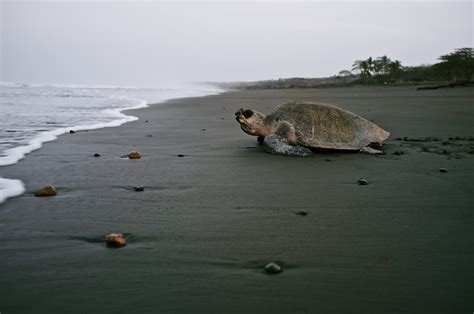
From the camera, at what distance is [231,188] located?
3.99 meters

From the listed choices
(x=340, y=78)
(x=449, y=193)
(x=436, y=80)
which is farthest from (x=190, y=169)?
(x=340, y=78)

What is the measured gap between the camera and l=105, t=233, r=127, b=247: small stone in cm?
250

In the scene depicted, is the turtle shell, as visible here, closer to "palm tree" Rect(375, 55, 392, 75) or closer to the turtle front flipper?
→ the turtle front flipper

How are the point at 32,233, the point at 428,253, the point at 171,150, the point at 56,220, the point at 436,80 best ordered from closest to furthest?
1. the point at 428,253
2. the point at 32,233
3. the point at 56,220
4. the point at 171,150
5. the point at 436,80

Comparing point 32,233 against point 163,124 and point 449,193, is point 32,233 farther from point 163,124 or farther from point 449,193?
point 163,124

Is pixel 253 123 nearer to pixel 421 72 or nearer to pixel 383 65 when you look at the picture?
pixel 421 72

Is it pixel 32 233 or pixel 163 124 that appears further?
pixel 163 124

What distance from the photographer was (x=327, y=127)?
617cm

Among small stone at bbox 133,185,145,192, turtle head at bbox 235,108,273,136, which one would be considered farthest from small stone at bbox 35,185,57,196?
turtle head at bbox 235,108,273,136

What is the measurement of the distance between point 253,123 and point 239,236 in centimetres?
411

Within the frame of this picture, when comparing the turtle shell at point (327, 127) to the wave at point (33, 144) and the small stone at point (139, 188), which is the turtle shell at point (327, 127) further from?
the wave at point (33, 144)

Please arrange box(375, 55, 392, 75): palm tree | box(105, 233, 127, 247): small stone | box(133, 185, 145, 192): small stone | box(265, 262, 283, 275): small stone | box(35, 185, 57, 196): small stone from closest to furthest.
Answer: box(265, 262, 283, 275): small stone, box(105, 233, 127, 247): small stone, box(35, 185, 57, 196): small stone, box(133, 185, 145, 192): small stone, box(375, 55, 392, 75): palm tree

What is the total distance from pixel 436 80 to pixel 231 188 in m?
41.7

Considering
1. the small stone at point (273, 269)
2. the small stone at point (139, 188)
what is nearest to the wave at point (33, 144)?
the small stone at point (139, 188)
